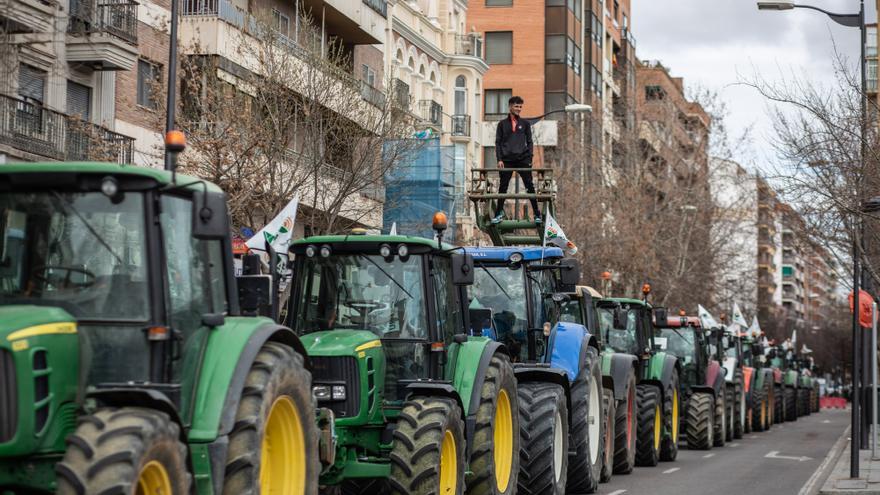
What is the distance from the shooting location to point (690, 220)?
53.8m

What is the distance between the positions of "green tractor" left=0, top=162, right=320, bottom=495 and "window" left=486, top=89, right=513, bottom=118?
56.9m

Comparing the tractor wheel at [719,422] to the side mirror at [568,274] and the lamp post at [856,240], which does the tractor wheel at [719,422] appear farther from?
the side mirror at [568,274]

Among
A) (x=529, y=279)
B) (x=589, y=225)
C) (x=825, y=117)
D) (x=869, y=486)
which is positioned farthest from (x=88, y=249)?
(x=589, y=225)

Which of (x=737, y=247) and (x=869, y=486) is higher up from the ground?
(x=737, y=247)

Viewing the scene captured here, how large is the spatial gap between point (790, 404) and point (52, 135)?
33.0 metres

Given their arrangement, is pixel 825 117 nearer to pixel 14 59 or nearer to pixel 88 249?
pixel 14 59

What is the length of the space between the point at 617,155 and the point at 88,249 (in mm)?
50445

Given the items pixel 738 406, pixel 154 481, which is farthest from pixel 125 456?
pixel 738 406

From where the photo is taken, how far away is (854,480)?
1972 cm

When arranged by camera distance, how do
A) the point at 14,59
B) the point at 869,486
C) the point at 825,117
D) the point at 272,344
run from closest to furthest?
the point at 272,344 → the point at 869,486 → the point at 14,59 → the point at 825,117

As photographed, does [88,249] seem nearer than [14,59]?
Yes

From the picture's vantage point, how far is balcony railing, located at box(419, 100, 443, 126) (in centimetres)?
4734

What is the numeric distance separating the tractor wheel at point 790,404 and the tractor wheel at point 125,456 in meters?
43.9

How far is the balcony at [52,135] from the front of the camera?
2458 centimetres
